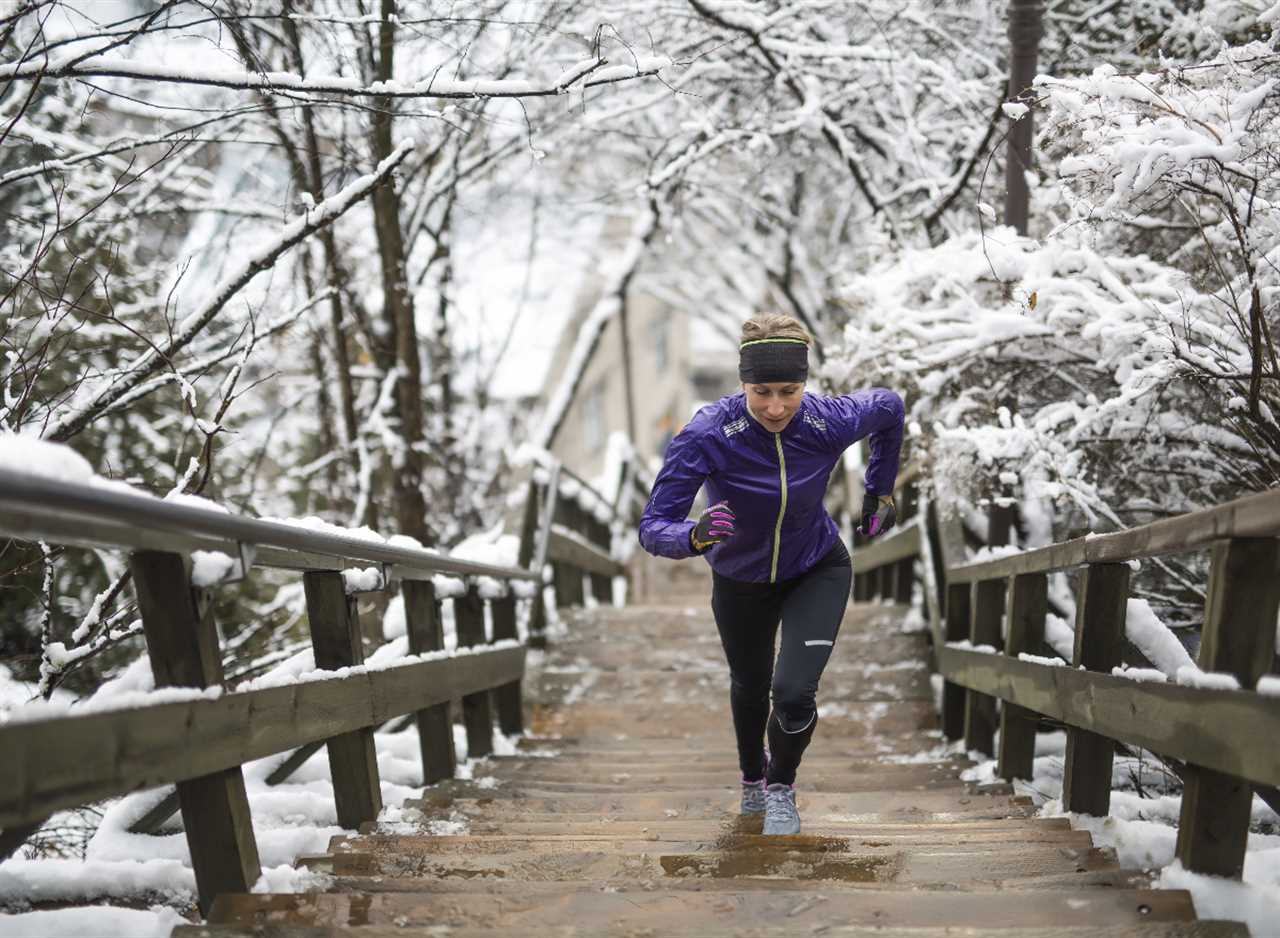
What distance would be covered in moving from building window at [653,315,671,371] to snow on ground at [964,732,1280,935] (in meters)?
28.1

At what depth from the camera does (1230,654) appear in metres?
2.30

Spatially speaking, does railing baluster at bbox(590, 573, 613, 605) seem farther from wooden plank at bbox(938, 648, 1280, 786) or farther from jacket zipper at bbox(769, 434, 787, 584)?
wooden plank at bbox(938, 648, 1280, 786)

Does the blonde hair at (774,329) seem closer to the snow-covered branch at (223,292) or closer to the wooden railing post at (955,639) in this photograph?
the snow-covered branch at (223,292)

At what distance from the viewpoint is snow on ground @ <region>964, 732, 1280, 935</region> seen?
90.9 inches

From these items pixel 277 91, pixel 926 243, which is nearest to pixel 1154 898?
pixel 277 91

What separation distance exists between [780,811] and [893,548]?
467 centimetres

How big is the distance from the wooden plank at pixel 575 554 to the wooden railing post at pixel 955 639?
320cm

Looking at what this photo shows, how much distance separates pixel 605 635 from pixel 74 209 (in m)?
4.61

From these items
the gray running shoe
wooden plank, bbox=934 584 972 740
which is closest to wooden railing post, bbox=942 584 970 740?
wooden plank, bbox=934 584 972 740

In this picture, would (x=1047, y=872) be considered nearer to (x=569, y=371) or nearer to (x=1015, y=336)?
(x=1015, y=336)

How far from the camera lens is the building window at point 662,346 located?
3219 cm

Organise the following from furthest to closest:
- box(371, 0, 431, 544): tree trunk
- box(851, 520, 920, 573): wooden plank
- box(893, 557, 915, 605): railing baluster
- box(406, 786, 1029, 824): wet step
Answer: box(893, 557, 915, 605): railing baluster → box(371, 0, 431, 544): tree trunk → box(851, 520, 920, 573): wooden plank → box(406, 786, 1029, 824): wet step

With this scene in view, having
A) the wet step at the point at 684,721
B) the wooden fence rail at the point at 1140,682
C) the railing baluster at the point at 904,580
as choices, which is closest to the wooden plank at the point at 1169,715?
the wooden fence rail at the point at 1140,682

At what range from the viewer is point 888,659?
6898mm
